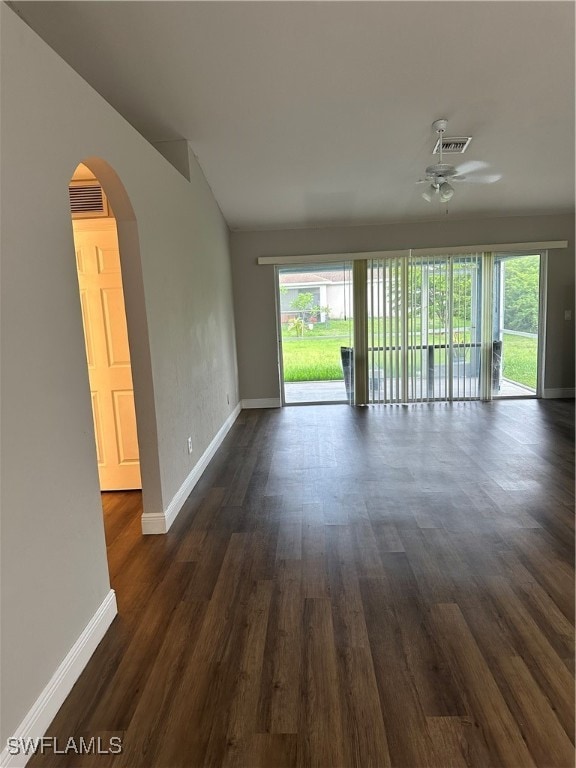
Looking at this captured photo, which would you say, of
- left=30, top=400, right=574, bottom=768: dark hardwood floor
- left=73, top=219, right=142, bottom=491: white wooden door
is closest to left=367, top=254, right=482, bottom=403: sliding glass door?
left=30, top=400, right=574, bottom=768: dark hardwood floor

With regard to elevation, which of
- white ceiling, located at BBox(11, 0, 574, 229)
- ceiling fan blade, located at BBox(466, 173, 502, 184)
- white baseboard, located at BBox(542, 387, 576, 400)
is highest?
white ceiling, located at BBox(11, 0, 574, 229)

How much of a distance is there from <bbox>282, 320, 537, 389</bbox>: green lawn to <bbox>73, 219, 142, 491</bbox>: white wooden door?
130 inches

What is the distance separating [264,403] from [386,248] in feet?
8.73

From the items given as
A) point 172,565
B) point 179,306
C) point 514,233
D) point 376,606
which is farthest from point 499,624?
point 514,233

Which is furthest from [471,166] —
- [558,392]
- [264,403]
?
[264,403]

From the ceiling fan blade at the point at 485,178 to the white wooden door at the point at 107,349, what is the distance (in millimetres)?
3734

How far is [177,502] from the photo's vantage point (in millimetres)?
3258

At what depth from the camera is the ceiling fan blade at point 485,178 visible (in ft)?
16.3

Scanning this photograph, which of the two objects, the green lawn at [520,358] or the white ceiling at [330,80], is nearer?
the white ceiling at [330,80]

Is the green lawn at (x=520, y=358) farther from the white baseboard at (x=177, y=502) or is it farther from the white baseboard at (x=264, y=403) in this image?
the white baseboard at (x=177, y=502)

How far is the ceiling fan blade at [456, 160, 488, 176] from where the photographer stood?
4.65m

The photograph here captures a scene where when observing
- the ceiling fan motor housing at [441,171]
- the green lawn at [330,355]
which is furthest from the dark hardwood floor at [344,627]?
the green lawn at [330,355]

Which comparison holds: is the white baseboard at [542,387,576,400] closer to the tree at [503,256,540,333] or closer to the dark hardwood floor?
the tree at [503,256,540,333]

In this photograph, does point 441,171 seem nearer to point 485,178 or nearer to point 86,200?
point 485,178
